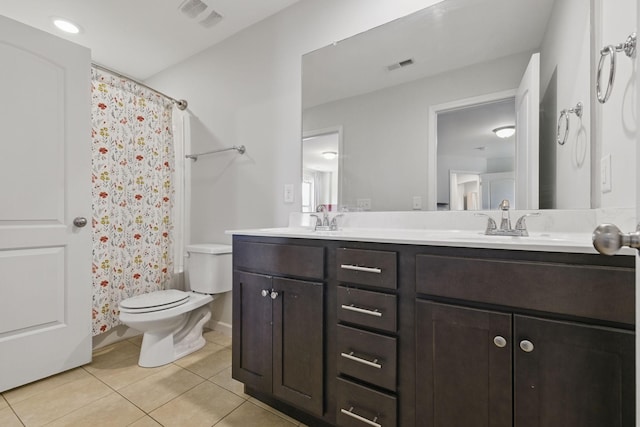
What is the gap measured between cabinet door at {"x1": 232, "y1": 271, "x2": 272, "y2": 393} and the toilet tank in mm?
692

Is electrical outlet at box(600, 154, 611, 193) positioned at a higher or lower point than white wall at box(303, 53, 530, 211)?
lower

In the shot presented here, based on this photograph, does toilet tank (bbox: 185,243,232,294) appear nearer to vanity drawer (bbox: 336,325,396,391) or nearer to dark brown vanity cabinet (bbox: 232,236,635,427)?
dark brown vanity cabinet (bbox: 232,236,635,427)

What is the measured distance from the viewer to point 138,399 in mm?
1487

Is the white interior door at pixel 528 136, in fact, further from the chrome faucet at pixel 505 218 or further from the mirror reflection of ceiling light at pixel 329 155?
the mirror reflection of ceiling light at pixel 329 155

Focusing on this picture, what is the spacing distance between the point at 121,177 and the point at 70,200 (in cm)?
39

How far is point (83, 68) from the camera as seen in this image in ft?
6.02

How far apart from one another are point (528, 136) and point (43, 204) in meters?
2.59

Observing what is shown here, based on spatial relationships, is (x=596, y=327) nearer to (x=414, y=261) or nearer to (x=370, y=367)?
(x=414, y=261)

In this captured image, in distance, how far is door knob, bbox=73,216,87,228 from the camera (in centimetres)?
177

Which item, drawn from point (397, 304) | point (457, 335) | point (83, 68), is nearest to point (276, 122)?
point (83, 68)

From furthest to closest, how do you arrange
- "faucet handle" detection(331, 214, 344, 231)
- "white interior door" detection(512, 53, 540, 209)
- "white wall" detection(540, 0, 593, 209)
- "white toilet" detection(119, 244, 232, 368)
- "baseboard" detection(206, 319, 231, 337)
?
"baseboard" detection(206, 319, 231, 337) < "white toilet" detection(119, 244, 232, 368) < "faucet handle" detection(331, 214, 344, 231) < "white interior door" detection(512, 53, 540, 209) < "white wall" detection(540, 0, 593, 209)

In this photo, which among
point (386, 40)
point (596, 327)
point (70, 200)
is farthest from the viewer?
point (70, 200)

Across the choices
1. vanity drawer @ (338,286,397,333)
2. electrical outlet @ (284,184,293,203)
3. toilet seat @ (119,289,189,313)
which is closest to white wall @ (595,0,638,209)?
vanity drawer @ (338,286,397,333)

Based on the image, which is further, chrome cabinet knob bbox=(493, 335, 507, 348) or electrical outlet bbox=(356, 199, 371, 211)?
electrical outlet bbox=(356, 199, 371, 211)
